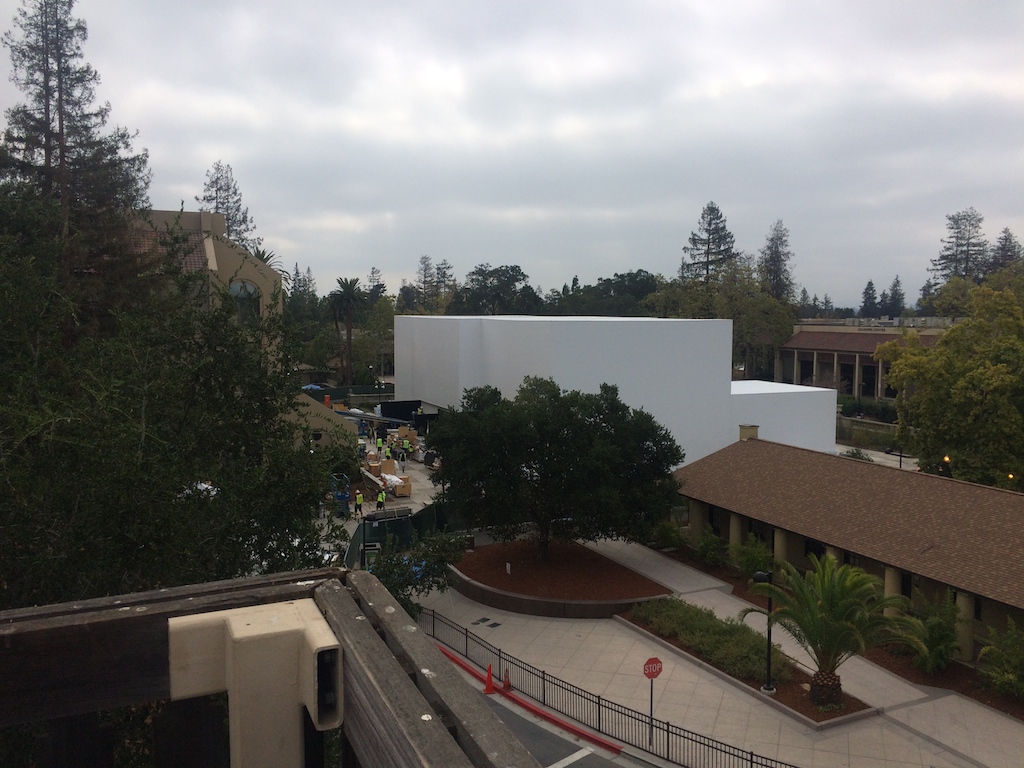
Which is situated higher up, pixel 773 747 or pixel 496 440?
pixel 496 440

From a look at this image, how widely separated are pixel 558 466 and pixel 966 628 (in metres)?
12.3

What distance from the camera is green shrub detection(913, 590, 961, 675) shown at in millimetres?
19047

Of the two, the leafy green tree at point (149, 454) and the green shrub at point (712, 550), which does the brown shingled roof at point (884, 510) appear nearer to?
the green shrub at point (712, 550)

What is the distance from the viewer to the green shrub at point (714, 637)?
62.9 ft

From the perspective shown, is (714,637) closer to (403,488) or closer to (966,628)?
(966,628)

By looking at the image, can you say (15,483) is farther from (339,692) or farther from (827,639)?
(827,639)

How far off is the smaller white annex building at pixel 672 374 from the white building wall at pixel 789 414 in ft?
0.18

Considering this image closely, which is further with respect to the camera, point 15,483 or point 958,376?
point 958,376

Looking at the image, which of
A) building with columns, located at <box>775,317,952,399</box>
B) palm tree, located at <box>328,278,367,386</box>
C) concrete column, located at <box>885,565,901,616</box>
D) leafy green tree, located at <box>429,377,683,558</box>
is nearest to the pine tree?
leafy green tree, located at <box>429,377,683,558</box>

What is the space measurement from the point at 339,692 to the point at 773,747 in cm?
1451

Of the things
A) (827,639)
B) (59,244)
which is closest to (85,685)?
(59,244)

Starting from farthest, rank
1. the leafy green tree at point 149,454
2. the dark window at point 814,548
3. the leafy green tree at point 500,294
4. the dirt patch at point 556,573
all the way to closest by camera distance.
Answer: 1. the leafy green tree at point 500,294
2. the dark window at point 814,548
3. the dirt patch at point 556,573
4. the leafy green tree at point 149,454

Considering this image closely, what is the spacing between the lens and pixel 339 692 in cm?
418

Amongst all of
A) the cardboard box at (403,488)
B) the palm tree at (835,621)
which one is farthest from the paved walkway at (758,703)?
the cardboard box at (403,488)
